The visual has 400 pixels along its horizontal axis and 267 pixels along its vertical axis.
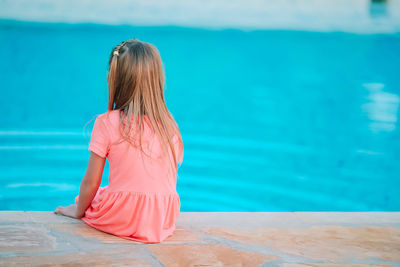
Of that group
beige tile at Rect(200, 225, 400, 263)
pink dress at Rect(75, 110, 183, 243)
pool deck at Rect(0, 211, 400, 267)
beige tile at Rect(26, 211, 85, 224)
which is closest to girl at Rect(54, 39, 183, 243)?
pink dress at Rect(75, 110, 183, 243)

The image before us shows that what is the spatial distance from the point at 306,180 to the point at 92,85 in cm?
409

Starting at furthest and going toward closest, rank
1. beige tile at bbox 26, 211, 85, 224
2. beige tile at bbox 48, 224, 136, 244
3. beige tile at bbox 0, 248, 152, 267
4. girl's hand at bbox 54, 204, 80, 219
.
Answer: girl's hand at bbox 54, 204, 80, 219 → beige tile at bbox 26, 211, 85, 224 → beige tile at bbox 48, 224, 136, 244 → beige tile at bbox 0, 248, 152, 267

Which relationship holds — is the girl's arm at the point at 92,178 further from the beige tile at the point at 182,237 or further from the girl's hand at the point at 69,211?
the beige tile at the point at 182,237

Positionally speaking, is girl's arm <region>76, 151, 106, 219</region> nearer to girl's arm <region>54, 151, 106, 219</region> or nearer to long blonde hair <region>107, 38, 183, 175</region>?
girl's arm <region>54, 151, 106, 219</region>

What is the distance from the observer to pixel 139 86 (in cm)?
269

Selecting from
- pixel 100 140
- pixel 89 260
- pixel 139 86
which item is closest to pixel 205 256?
pixel 89 260

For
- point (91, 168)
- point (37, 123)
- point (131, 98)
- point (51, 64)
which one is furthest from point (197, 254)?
point (51, 64)

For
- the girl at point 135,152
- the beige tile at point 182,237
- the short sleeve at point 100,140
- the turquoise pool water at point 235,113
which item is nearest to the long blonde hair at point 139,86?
the girl at point 135,152

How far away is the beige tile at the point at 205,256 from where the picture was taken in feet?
7.65

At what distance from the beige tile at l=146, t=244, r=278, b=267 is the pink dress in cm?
16

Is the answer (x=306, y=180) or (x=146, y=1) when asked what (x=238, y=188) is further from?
(x=146, y=1)

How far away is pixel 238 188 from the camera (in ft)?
18.7

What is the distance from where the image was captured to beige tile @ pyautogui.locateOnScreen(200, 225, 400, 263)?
265 cm

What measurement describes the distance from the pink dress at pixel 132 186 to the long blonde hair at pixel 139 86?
0.17 feet
